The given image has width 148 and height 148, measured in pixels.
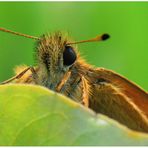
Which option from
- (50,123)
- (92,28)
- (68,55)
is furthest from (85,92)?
(92,28)

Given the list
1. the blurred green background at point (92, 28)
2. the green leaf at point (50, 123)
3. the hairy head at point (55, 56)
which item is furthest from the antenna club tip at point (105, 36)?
the green leaf at point (50, 123)

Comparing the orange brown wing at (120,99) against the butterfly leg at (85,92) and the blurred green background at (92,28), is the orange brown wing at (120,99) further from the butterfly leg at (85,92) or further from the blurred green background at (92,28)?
the blurred green background at (92,28)

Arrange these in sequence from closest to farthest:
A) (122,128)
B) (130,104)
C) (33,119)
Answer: (122,128), (33,119), (130,104)

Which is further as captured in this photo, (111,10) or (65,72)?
(111,10)

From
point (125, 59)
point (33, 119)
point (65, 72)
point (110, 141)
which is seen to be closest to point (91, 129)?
point (110, 141)

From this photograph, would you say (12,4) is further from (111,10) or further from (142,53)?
(142,53)
